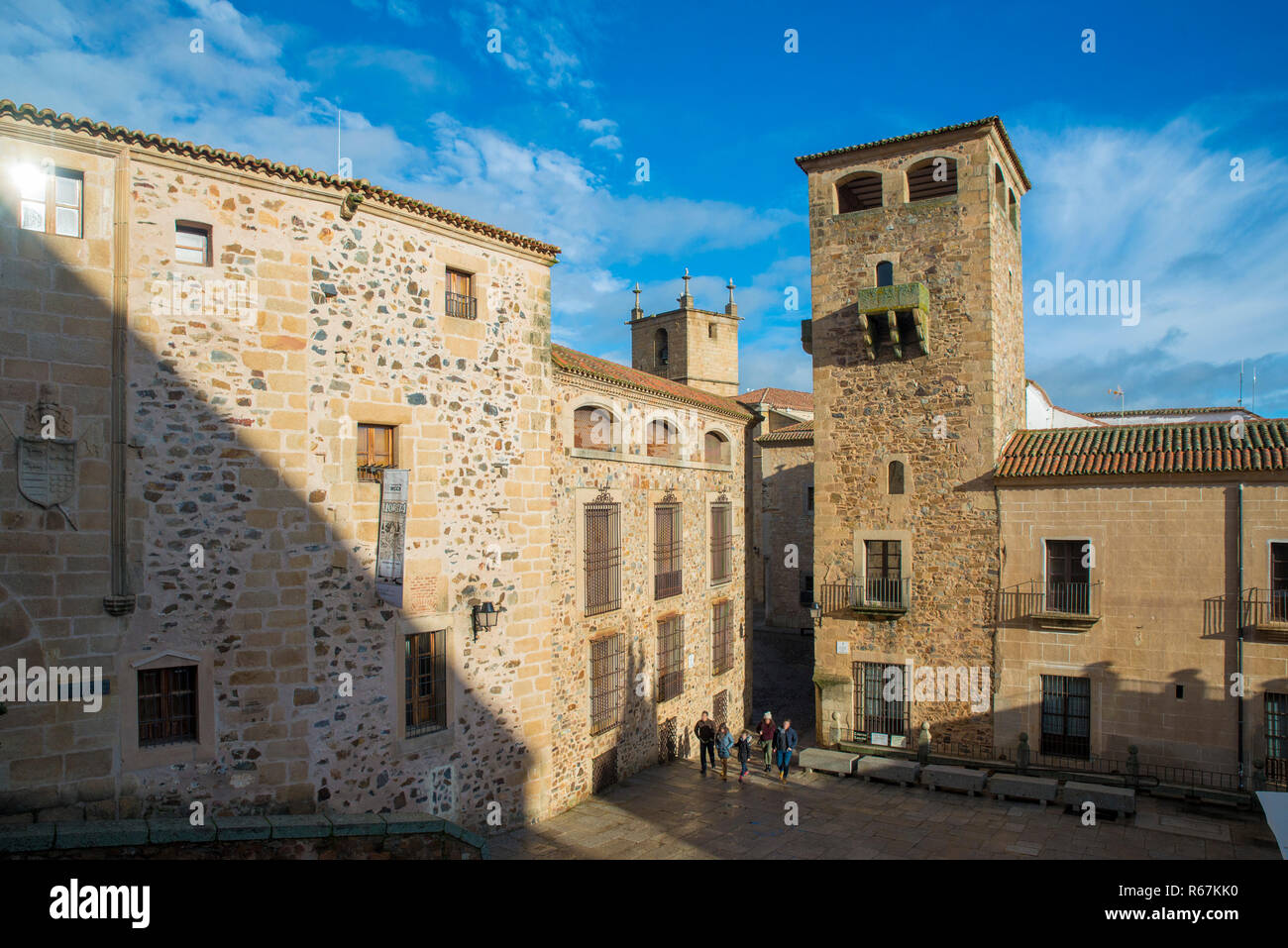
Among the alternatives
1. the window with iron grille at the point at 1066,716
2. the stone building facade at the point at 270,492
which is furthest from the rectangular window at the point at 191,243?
the window with iron grille at the point at 1066,716

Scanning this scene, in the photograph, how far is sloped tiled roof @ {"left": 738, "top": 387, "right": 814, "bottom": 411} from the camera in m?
A: 41.2

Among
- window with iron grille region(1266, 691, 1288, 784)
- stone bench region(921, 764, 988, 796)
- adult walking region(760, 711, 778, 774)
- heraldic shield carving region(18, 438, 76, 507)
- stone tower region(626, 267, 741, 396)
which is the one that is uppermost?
stone tower region(626, 267, 741, 396)

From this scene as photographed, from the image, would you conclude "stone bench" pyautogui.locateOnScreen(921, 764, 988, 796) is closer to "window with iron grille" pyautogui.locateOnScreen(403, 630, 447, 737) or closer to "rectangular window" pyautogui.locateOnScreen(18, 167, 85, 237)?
"window with iron grille" pyautogui.locateOnScreen(403, 630, 447, 737)

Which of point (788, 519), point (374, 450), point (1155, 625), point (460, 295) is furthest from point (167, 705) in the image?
point (788, 519)

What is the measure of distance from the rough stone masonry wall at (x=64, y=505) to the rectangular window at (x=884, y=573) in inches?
603

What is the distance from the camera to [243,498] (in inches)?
409

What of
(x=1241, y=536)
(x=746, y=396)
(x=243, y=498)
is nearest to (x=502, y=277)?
(x=243, y=498)

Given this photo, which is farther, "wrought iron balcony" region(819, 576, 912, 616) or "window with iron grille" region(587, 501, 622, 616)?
"wrought iron balcony" region(819, 576, 912, 616)

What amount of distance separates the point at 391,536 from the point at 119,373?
3977 mm

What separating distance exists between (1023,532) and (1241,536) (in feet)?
12.6

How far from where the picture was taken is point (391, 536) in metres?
11.6


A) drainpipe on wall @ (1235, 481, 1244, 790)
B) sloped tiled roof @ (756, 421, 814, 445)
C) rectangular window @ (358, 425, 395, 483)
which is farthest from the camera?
sloped tiled roof @ (756, 421, 814, 445)

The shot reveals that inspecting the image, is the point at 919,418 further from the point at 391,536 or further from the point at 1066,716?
the point at 391,536

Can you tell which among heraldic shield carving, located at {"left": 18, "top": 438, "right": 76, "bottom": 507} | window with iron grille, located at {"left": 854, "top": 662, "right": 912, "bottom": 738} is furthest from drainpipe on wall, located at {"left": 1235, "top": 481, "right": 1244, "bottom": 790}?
heraldic shield carving, located at {"left": 18, "top": 438, "right": 76, "bottom": 507}
